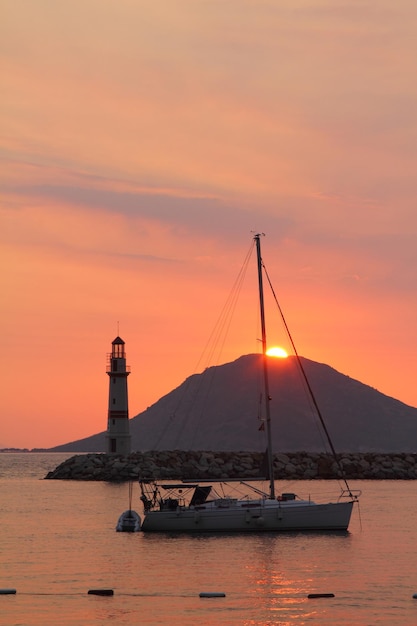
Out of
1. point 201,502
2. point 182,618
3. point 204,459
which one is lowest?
point 182,618

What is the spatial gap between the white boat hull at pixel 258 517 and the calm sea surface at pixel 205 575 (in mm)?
586

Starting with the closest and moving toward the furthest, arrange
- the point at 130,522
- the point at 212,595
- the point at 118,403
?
the point at 212,595, the point at 130,522, the point at 118,403

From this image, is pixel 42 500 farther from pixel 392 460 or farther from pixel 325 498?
pixel 392 460

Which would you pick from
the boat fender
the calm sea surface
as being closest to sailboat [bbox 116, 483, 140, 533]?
the calm sea surface

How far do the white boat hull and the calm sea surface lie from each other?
1.92ft

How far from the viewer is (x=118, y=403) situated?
108812 millimetres

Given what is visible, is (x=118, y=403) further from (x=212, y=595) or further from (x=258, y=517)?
(x=212, y=595)

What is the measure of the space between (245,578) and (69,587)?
681 cm

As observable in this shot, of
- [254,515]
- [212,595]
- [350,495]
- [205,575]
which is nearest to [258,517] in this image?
[254,515]

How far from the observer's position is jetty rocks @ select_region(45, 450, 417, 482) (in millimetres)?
113188

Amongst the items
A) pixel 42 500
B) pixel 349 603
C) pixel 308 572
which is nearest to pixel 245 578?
pixel 308 572

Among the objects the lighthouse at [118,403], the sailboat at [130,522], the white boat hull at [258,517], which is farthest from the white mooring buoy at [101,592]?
the lighthouse at [118,403]

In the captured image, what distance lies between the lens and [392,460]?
12669cm

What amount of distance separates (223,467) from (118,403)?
1402 cm
